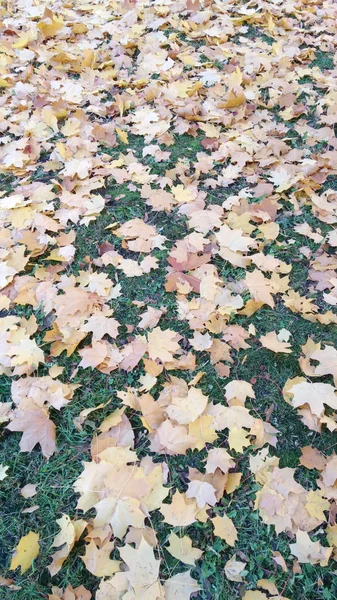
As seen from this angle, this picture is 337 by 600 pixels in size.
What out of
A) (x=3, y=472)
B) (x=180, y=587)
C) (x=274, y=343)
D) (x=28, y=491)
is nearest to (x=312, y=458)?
(x=274, y=343)

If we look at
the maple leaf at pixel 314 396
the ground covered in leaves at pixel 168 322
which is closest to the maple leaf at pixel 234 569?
the ground covered in leaves at pixel 168 322

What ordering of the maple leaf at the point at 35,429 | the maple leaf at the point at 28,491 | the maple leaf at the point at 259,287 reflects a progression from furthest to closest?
1. the maple leaf at the point at 259,287
2. the maple leaf at the point at 35,429
3. the maple leaf at the point at 28,491

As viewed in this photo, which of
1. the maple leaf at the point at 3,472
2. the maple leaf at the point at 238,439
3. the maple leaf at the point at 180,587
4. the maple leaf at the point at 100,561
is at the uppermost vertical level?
the maple leaf at the point at 3,472

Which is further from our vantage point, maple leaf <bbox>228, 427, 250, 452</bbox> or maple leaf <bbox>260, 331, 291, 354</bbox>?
maple leaf <bbox>260, 331, 291, 354</bbox>

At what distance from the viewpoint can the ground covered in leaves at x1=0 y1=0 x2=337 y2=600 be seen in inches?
67.3

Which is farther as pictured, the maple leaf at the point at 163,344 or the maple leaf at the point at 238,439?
the maple leaf at the point at 163,344

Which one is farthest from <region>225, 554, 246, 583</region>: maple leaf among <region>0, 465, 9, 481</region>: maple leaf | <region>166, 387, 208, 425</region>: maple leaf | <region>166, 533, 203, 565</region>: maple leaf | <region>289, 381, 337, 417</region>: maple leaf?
<region>0, 465, 9, 481</region>: maple leaf

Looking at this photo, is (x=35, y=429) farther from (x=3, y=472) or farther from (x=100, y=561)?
(x=100, y=561)

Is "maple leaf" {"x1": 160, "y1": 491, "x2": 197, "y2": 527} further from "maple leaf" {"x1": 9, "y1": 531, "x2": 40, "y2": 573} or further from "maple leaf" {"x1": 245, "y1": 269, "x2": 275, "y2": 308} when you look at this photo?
"maple leaf" {"x1": 245, "y1": 269, "x2": 275, "y2": 308}

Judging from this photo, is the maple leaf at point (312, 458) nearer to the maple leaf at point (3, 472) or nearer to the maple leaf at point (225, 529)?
the maple leaf at point (225, 529)

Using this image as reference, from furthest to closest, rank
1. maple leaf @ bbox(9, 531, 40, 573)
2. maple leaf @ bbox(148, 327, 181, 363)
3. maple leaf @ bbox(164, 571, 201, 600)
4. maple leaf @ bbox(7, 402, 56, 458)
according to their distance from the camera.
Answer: maple leaf @ bbox(148, 327, 181, 363) < maple leaf @ bbox(7, 402, 56, 458) < maple leaf @ bbox(9, 531, 40, 573) < maple leaf @ bbox(164, 571, 201, 600)

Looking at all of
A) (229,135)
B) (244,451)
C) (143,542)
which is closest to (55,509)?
(143,542)

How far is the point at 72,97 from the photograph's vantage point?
3766 millimetres

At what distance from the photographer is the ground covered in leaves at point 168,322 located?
1.71m
